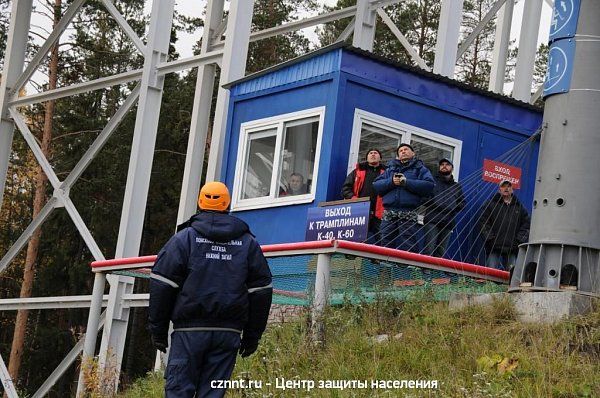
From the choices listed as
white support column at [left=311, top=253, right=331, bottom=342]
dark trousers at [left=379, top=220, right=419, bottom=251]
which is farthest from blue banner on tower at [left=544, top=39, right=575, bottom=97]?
white support column at [left=311, top=253, right=331, bottom=342]

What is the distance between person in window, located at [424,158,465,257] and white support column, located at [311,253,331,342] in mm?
3177

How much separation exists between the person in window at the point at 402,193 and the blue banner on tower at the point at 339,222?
40cm

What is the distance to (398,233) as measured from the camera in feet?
42.8

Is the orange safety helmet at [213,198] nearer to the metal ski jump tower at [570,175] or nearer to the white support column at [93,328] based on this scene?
the metal ski jump tower at [570,175]

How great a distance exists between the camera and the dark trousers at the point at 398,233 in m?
12.9

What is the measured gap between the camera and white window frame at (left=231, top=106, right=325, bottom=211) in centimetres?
1457

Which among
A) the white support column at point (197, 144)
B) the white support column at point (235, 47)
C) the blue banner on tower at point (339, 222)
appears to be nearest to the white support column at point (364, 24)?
the white support column at point (197, 144)

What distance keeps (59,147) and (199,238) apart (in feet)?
115

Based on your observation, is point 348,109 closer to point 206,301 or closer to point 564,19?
point 564,19

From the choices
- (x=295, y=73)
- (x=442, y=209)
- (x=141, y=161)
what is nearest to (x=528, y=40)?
(x=295, y=73)

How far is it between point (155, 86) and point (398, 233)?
7.27 metres

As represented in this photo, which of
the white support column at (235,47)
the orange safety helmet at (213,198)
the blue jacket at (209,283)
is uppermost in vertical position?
the white support column at (235,47)

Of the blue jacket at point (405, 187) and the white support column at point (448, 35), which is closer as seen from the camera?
the blue jacket at point (405, 187)

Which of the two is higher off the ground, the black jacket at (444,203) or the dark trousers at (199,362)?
the black jacket at (444,203)
